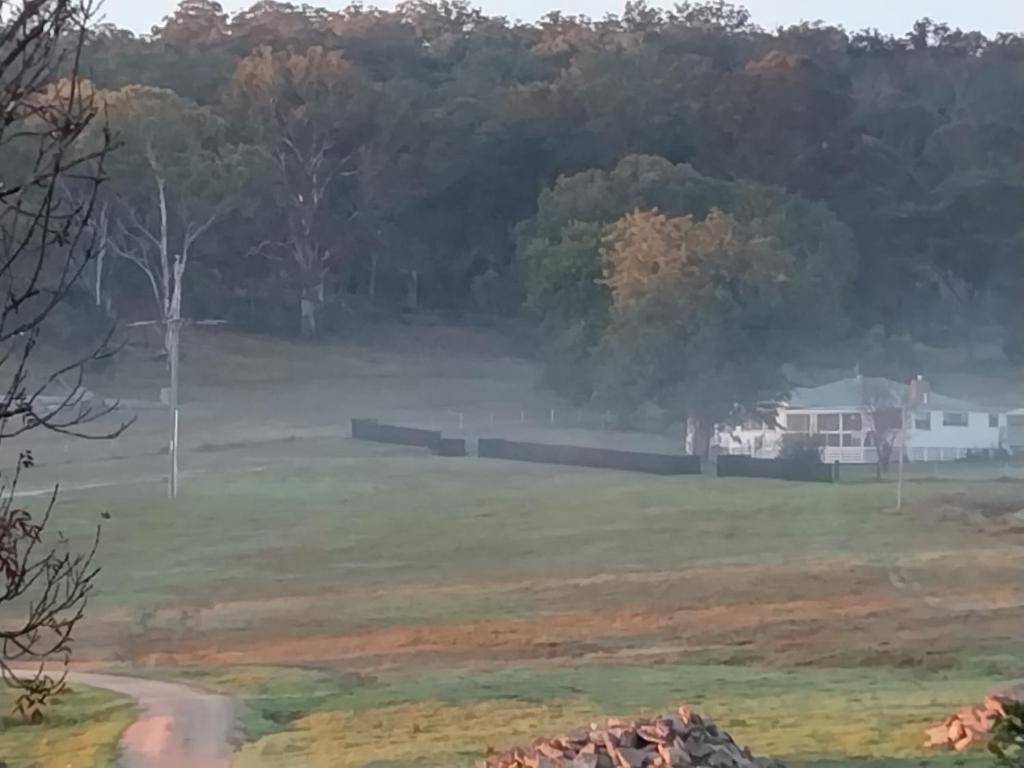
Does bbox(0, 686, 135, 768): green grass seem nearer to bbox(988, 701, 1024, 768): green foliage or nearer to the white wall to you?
bbox(988, 701, 1024, 768): green foliage

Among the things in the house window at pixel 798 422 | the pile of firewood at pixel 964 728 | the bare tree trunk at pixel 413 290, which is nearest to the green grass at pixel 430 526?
the house window at pixel 798 422

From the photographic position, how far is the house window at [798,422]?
8148mm

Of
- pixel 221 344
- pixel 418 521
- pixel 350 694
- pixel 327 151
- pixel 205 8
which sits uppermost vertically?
pixel 205 8

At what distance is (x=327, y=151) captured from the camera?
8.10 meters

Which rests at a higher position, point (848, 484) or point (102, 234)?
point (102, 234)

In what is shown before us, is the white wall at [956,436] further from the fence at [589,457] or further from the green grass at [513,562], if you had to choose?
the fence at [589,457]

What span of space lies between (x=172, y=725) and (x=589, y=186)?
125 inches

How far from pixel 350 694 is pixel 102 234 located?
2244mm

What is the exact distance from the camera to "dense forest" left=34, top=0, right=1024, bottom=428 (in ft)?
26.2

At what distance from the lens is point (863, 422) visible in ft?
26.9

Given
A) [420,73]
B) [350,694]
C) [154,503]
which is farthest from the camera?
[420,73]

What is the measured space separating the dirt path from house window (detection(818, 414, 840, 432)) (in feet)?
9.92

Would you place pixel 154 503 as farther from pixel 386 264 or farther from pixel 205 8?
pixel 205 8

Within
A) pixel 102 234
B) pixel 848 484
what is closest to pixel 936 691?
pixel 848 484
